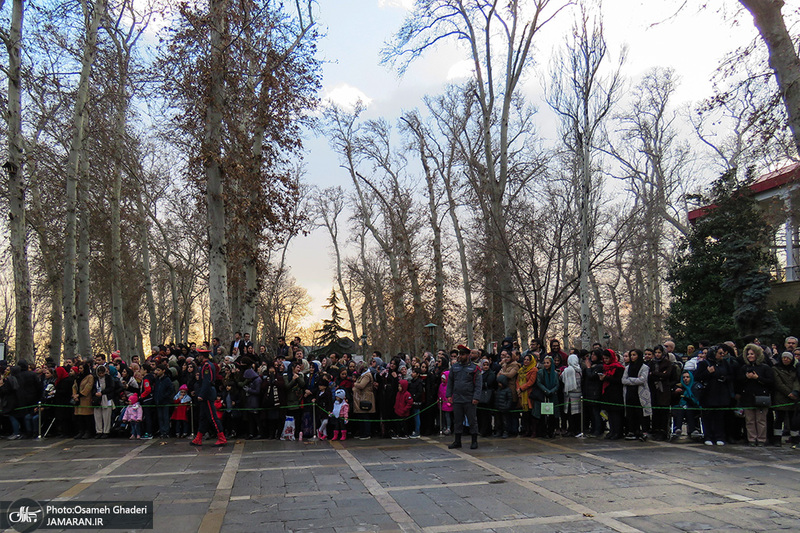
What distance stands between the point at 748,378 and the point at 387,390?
23.3 feet

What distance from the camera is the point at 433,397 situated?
13.4m

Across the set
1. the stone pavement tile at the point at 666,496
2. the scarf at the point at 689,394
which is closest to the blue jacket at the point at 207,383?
the stone pavement tile at the point at 666,496

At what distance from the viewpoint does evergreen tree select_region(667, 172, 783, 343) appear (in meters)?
20.9

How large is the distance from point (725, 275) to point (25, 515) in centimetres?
2299

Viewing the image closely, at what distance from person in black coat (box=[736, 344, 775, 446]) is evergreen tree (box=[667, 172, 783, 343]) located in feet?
34.7

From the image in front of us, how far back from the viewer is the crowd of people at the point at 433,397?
37.6 ft

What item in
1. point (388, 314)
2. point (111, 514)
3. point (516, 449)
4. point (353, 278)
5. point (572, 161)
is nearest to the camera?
point (111, 514)

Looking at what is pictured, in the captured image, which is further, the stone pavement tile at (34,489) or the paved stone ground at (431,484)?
the stone pavement tile at (34,489)

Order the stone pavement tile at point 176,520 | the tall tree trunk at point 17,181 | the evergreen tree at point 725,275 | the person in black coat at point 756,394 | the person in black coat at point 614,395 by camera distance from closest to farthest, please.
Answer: the stone pavement tile at point 176,520
the person in black coat at point 756,394
the person in black coat at point 614,395
the tall tree trunk at point 17,181
the evergreen tree at point 725,275

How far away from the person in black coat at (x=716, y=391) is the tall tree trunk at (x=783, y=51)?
4272 mm

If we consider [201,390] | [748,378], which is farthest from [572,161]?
[201,390]

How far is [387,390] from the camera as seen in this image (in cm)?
1325

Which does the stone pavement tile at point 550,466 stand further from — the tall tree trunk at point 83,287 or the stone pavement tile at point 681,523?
the tall tree trunk at point 83,287

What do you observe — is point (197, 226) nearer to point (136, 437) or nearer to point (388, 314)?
point (388, 314)
